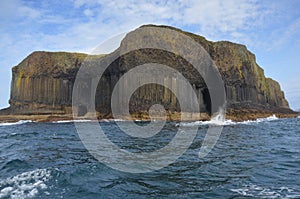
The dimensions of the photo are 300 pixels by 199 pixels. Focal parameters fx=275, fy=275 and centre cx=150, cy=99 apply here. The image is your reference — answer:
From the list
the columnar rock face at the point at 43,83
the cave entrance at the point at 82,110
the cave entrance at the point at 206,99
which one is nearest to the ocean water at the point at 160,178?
the cave entrance at the point at 206,99

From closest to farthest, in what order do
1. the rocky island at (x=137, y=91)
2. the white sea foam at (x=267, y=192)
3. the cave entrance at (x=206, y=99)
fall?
the white sea foam at (x=267, y=192) → the rocky island at (x=137, y=91) → the cave entrance at (x=206, y=99)

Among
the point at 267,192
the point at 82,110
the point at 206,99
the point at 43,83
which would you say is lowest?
the point at 267,192

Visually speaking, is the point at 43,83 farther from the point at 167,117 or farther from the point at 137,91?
the point at 167,117

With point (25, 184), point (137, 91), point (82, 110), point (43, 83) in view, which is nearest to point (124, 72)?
point (137, 91)

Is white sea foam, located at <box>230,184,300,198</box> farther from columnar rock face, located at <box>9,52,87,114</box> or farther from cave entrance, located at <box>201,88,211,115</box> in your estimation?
columnar rock face, located at <box>9,52,87,114</box>

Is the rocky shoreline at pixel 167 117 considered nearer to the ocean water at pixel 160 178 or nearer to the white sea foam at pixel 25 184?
the ocean water at pixel 160 178

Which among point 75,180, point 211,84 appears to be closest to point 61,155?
point 75,180
